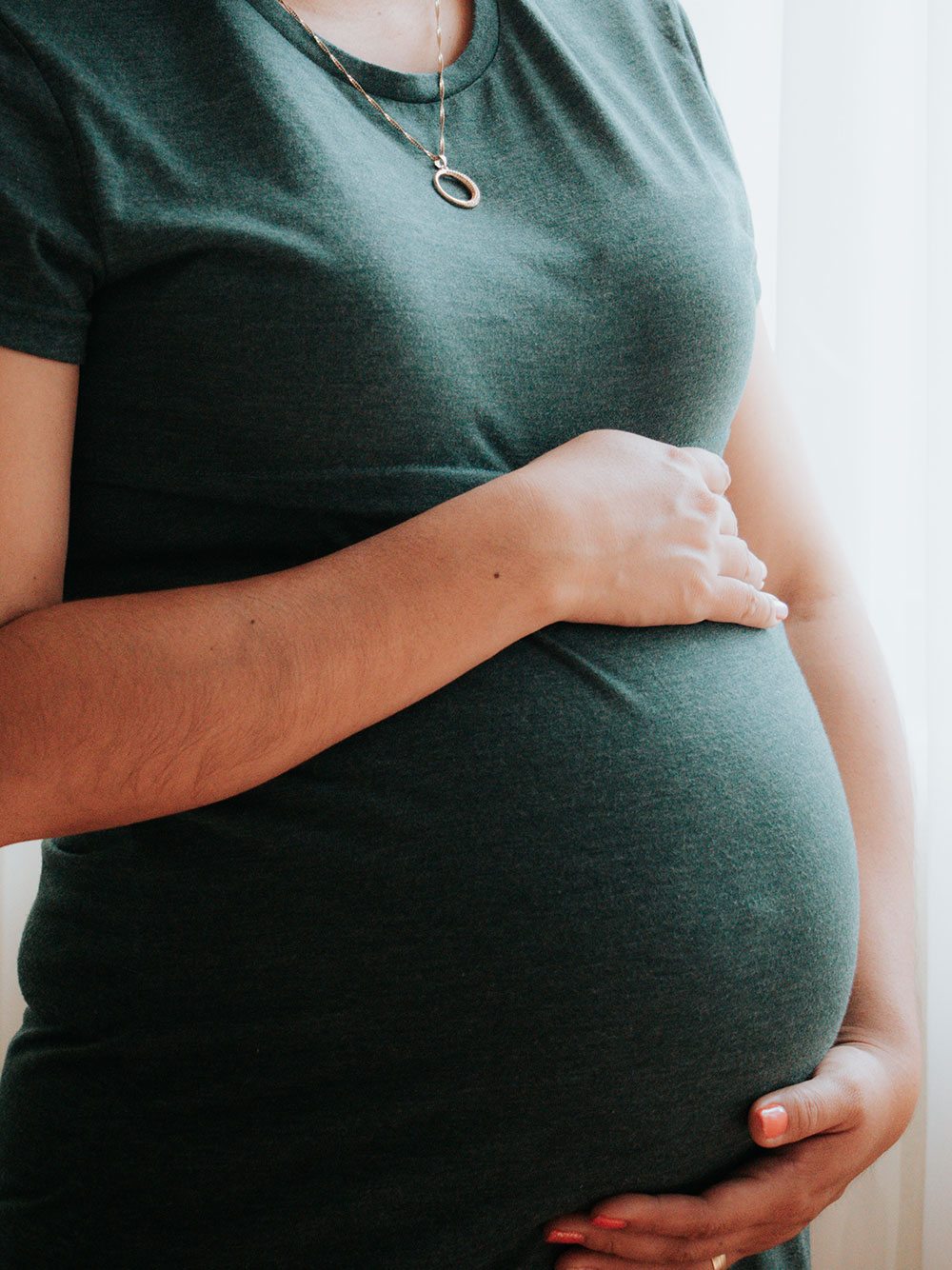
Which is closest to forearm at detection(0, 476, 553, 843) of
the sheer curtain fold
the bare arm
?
the bare arm

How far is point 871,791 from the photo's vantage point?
0.90 m

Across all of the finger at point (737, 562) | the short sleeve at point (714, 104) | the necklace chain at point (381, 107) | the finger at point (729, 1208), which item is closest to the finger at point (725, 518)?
the finger at point (737, 562)

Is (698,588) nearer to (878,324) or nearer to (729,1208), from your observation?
(729,1208)

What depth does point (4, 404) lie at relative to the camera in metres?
0.57

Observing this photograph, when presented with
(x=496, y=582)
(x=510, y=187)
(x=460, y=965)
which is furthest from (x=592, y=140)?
(x=460, y=965)

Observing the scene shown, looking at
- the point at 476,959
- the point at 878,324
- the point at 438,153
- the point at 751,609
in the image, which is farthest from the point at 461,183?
the point at 878,324

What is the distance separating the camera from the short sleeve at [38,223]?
1.83 ft

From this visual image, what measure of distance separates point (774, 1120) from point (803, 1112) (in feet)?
0.09

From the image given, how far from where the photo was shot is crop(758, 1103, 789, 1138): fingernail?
2.14 ft

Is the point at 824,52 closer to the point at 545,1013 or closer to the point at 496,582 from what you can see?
the point at 496,582

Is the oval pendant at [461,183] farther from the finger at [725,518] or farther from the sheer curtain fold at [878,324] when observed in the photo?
the sheer curtain fold at [878,324]

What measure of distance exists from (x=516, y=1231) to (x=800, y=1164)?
21cm

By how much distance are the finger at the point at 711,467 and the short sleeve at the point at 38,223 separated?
45 cm

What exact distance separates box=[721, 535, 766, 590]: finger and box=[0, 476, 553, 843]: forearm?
19 centimetres
